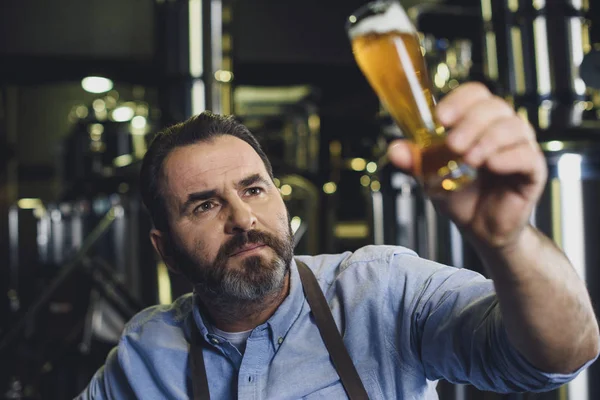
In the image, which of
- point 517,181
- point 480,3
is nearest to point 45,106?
point 480,3

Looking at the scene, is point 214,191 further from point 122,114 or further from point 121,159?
point 122,114

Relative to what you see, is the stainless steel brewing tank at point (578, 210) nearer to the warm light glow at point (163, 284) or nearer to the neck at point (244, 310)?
the neck at point (244, 310)

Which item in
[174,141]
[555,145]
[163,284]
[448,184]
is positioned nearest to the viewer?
[448,184]

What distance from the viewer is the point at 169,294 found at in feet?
11.6

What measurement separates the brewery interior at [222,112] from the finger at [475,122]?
1.31 metres

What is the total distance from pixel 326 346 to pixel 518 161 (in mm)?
791

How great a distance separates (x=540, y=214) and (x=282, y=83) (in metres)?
5.87

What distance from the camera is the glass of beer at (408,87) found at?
2.34 feet

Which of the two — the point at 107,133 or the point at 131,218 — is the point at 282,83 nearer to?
the point at 107,133

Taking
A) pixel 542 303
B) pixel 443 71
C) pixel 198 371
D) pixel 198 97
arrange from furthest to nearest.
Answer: pixel 443 71
pixel 198 97
pixel 198 371
pixel 542 303

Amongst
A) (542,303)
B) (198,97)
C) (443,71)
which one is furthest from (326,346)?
(443,71)

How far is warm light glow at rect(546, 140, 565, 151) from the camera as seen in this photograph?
209cm

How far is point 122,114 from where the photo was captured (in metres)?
5.10

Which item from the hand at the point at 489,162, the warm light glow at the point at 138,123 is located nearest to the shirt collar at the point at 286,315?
the hand at the point at 489,162
